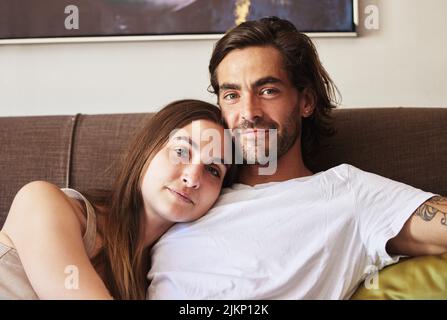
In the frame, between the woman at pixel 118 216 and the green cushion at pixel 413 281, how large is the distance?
1.28 feet

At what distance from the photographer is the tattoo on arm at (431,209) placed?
0.95m

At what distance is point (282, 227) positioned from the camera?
1009 mm

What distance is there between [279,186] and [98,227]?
16.0 inches

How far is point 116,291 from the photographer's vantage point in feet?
3.28

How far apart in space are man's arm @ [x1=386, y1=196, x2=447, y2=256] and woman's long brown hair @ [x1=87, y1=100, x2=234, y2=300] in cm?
42

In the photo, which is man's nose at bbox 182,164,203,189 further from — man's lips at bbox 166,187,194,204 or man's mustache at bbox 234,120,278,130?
man's mustache at bbox 234,120,278,130

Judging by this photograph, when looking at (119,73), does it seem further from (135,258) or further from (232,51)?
(135,258)

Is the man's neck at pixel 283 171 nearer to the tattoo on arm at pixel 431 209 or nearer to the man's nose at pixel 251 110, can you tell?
the man's nose at pixel 251 110

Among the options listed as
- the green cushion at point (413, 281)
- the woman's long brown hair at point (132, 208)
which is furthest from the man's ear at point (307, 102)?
the green cushion at point (413, 281)

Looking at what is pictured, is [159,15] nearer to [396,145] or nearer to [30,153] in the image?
[30,153]

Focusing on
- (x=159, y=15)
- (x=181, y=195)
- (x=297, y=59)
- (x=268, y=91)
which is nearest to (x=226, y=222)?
(x=181, y=195)

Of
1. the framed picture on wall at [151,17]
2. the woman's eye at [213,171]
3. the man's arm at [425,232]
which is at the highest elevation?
the framed picture on wall at [151,17]

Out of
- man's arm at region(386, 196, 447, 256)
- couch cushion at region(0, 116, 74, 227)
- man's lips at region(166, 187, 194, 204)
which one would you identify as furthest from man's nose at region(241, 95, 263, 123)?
couch cushion at region(0, 116, 74, 227)
